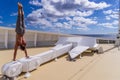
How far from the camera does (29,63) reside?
327 centimetres

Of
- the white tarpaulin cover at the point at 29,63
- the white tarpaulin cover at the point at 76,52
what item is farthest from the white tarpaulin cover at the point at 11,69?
the white tarpaulin cover at the point at 76,52

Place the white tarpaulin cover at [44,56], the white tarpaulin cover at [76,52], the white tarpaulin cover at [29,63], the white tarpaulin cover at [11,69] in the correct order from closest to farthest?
the white tarpaulin cover at [11,69] → the white tarpaulin cover at [29,63] → the white tarpaulin cover at [44,56] → the white tarpaulin cover at [76,52]

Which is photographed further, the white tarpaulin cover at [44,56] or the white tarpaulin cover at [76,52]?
the white tarpaulin cover at [76,52]

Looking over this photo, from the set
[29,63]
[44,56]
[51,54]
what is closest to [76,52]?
[51,54]

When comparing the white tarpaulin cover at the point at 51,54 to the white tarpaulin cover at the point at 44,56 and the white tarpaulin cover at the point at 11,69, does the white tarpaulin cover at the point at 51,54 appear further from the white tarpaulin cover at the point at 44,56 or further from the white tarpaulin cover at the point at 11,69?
the white tarpaulin cover at the point at 11,69

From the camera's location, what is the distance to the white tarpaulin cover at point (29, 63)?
125 inches

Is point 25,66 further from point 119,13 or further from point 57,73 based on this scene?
point 119,13

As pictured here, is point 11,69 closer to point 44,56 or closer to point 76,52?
point 44,56

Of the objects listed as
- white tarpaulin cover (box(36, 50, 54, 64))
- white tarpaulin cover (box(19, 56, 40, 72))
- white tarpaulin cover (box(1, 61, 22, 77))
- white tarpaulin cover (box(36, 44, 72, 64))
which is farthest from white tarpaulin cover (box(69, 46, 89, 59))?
white tarpaulin cover (box(1, 61, 22, 77))

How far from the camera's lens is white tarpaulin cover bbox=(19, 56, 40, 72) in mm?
3180

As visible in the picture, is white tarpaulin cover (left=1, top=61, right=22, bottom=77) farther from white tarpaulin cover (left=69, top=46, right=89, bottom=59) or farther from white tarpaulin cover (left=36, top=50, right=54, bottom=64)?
white tarpaulin cover (left=69, top=46, right=89, bottom=59)

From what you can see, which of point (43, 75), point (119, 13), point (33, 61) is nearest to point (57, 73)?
point (43, 75)

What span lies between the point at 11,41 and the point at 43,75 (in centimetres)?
415

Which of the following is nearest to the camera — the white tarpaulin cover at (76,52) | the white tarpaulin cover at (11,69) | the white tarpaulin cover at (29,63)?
the white tarpaulin cover at (11,69)
